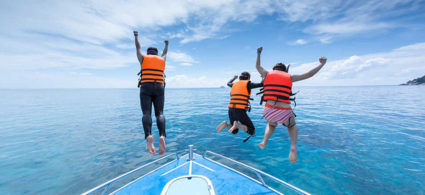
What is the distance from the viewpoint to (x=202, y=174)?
6586mm

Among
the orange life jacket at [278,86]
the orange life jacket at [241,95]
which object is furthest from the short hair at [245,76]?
the orange life jacket at [278,86]

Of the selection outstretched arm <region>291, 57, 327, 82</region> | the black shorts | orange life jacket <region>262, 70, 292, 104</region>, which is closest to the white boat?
Result: the black shorts

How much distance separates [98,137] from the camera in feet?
45.2

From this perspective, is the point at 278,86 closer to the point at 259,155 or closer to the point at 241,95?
the point at 241,95

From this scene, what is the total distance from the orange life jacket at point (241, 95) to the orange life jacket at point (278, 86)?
1.81 m

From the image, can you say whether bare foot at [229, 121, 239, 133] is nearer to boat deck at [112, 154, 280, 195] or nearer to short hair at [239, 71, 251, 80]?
boat deck at [112, 154, 280, 195]

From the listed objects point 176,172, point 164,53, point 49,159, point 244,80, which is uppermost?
point 164,53

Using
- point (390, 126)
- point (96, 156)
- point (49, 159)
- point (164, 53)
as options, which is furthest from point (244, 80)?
point (390, 126)

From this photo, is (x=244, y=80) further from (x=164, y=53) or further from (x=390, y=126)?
(x=390, y=126)

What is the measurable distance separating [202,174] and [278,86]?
14.7 ft

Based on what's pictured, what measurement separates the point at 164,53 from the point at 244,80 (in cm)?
328

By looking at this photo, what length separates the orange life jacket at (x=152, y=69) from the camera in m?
5.08

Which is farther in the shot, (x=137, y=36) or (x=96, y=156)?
(x=96, y=156)

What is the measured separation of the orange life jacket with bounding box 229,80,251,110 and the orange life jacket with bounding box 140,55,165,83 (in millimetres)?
3050
